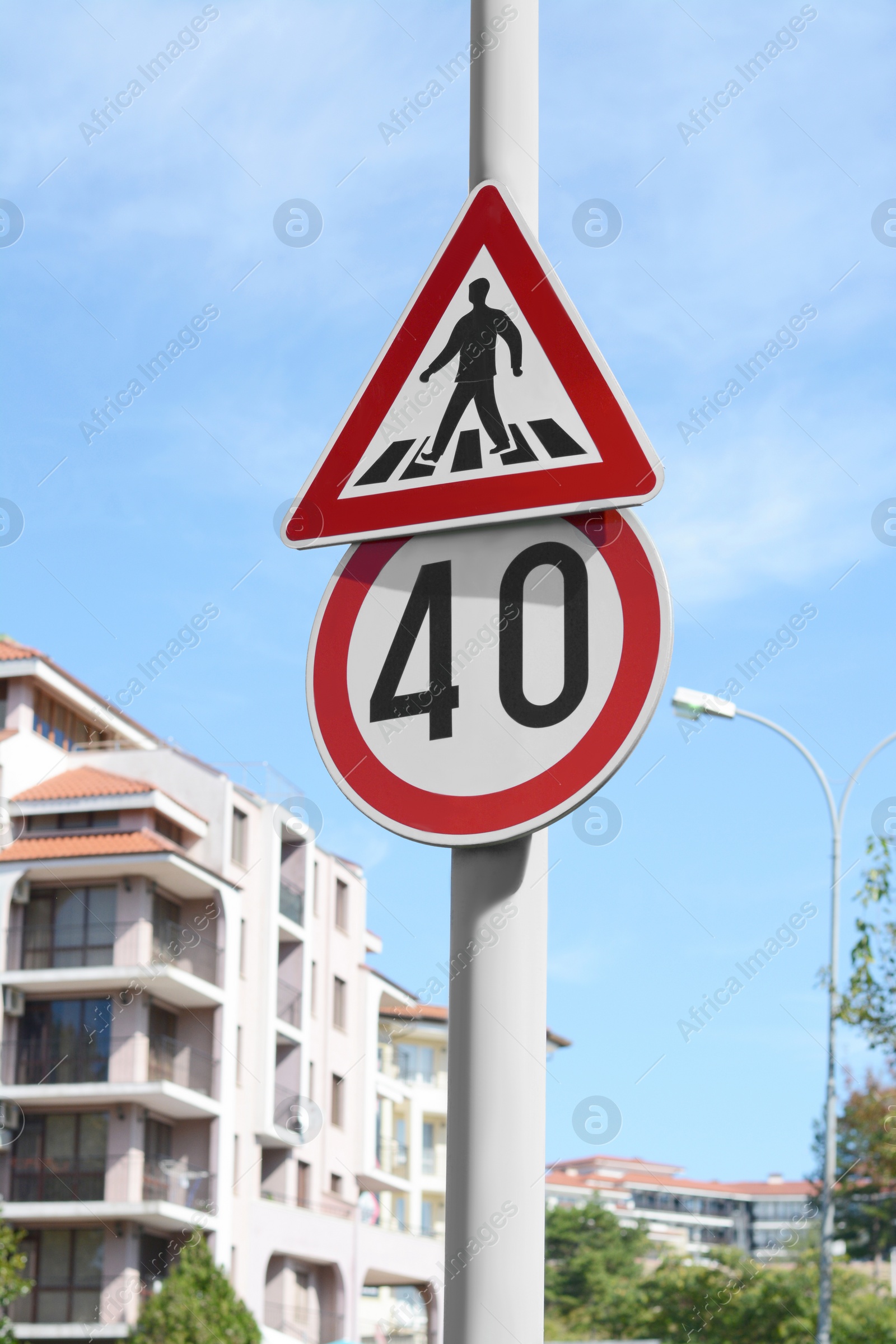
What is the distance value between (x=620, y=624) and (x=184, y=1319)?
109ft

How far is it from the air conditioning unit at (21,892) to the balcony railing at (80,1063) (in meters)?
3.21

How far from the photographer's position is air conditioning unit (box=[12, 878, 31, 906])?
37312 millimetres

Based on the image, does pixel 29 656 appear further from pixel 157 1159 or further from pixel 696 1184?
pixel 696 1184

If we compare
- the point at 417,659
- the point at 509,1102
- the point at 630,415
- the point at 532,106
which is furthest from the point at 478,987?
the point at 532,106

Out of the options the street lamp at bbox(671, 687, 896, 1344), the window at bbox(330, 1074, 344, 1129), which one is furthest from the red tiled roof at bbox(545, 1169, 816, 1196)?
the street lamp at bbox(671, 687, 896, 1344)

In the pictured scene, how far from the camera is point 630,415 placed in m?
2.25

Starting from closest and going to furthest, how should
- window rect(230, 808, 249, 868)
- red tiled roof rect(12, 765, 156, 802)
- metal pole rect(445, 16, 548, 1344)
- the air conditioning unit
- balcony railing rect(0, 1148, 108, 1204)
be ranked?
1. metal pole rect(445, 16, 548, 1344)
2. balcony railing rect(0, 1148, 108, 1204)
3. the air conditioning unit
4. red tiled roof rect(12, 765, 156, 802)
5. window rect(230, 808, 249, 868)

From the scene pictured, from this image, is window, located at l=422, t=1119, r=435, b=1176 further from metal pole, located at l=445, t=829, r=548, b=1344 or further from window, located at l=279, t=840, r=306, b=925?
metal pole, located at l=445, t=829, r=548, b=1344

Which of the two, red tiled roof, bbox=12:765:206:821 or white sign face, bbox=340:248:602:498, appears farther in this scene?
red tiled roof, bbox=12:765:206:821

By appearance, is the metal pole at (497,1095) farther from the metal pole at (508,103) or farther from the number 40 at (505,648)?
the metal pole at (508,103)

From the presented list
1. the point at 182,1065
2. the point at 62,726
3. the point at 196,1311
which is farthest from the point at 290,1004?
the point at 196,1311

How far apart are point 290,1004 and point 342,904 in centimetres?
544

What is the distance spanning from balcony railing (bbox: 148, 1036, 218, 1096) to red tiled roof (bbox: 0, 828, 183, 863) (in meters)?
4.61

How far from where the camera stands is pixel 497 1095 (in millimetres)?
1994
